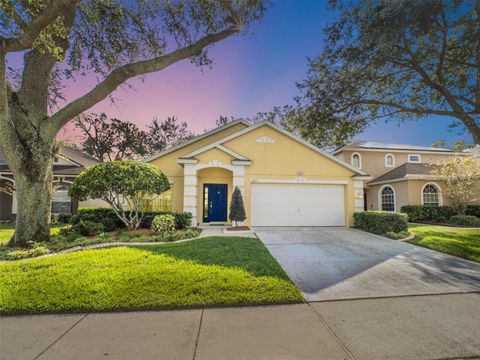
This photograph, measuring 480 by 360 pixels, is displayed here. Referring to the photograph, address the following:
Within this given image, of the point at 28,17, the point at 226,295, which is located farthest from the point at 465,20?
the point at 28,17

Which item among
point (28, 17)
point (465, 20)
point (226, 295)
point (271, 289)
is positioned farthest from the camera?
point (465, 20)

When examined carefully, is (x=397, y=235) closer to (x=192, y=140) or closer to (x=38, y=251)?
(x=192, y=140)

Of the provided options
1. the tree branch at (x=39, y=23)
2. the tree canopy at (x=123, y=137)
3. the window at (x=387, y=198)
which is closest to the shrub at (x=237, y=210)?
the tree branch at (x=39, y=23)

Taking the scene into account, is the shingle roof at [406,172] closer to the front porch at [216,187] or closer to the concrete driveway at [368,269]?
the concrete driveway at [368,269]

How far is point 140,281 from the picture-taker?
14.0 feet

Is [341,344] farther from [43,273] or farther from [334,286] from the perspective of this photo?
[43,273]

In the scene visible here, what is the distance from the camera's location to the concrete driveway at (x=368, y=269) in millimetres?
4258

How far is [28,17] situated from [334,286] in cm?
1104

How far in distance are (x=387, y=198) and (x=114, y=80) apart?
64.0 ft

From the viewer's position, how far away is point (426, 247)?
7656 millimetres

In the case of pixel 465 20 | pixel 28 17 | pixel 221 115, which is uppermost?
pixel 221 115

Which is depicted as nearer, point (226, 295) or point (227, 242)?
point (226, 295)

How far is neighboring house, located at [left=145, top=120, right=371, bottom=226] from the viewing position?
11695mm

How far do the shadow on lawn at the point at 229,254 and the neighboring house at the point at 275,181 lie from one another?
4344mm
